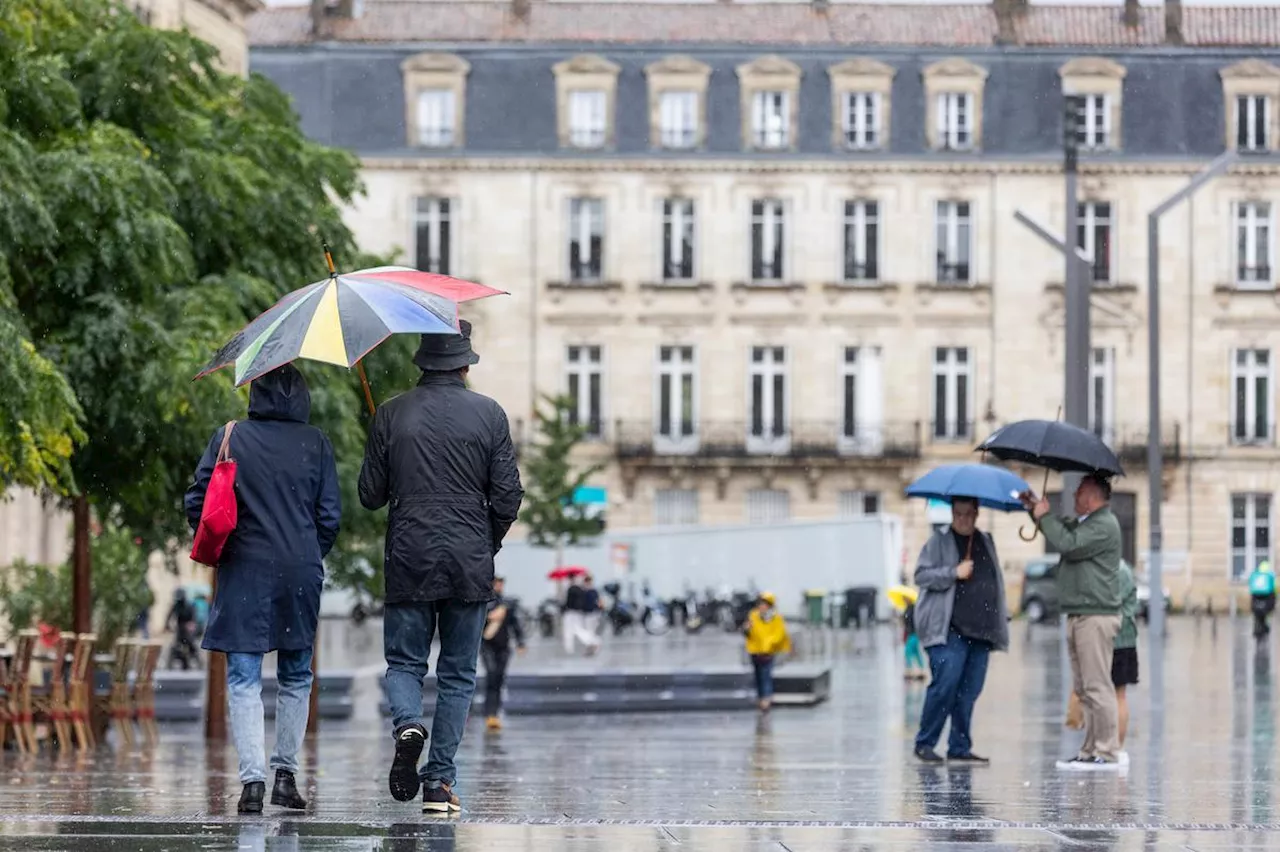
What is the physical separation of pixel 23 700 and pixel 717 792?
789 centimetres

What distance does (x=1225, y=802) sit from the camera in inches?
483

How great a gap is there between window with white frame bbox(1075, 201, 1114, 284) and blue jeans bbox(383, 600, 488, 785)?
60.2 metres

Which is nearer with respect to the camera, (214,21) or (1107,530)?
(1107,530)

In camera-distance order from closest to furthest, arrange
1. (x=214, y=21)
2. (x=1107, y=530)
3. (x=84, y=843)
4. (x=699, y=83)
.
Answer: (x=84, y=843), (x=1107, y=530), (x=214, y=21), (x=699, y=83)

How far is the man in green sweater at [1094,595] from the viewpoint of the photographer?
48.4 feet

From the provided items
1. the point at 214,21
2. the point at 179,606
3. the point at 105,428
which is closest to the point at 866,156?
the point at 214,21

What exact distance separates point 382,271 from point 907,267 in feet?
196

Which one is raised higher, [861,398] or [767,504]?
[861,398]

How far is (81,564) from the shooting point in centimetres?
2208

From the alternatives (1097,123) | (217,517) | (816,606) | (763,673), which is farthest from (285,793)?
(1097,123)

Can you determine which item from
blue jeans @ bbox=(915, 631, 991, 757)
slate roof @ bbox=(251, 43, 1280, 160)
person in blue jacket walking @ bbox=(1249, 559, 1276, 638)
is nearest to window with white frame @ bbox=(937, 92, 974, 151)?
slate roof @ bbox=(251, 43, 1280, 160)

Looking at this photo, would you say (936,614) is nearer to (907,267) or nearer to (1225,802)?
(1225,802)

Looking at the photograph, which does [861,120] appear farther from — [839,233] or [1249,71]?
[1249,71]

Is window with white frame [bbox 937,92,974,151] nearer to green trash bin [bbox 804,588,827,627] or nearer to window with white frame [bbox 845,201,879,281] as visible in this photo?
window with white frame [bbox 845,201,879,281]
